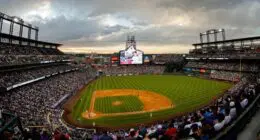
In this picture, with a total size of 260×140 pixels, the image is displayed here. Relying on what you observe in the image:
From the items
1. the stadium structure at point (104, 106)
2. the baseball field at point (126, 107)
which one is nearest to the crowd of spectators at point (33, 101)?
the stadium structure at point (104, 106)

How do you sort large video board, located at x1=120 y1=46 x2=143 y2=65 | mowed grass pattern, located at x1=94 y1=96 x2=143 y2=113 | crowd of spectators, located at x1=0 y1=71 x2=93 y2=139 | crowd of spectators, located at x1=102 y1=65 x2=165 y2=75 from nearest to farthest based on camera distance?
1. crowd of spectators, located at x1=0 y1=71 x2=93 y2=139
2. mowed grass pattern, located at x1=94 y1=96 x2=143 y2=113
3. large video board, located at x1=120 y1=46 x2=143 y2=65
4. crowd of spectators, located at x1=102 y1=65 x2=165 y2=75

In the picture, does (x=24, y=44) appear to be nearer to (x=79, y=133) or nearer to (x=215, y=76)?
(x=79, y=133)

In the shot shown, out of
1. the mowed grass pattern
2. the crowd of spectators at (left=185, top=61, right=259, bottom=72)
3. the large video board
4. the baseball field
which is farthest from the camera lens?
the large video board

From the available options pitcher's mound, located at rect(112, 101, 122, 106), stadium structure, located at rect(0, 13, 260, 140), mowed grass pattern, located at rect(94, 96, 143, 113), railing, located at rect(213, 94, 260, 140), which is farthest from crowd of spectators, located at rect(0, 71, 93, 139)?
railing, located at rect(213, 94, 260, 140)

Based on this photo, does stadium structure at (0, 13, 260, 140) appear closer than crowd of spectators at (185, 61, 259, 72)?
Yes

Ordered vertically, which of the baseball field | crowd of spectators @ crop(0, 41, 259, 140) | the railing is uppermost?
the railing

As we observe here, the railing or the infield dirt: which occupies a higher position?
the railing

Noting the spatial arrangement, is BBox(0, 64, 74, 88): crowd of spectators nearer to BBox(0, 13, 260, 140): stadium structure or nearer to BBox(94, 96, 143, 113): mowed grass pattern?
BBox(0, 13, 260, 140): stadium structure

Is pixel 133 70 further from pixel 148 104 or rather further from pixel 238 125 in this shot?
pixel 238 125

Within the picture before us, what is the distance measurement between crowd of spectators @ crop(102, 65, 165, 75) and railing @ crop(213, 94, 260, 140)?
258 feet

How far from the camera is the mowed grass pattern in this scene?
106 ft

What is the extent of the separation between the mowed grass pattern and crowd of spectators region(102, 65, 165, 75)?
152ft

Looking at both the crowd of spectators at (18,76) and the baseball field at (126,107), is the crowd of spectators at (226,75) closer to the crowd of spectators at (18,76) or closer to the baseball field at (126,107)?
the baseball field at (126,107)

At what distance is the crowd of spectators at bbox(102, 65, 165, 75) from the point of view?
87450 mm
